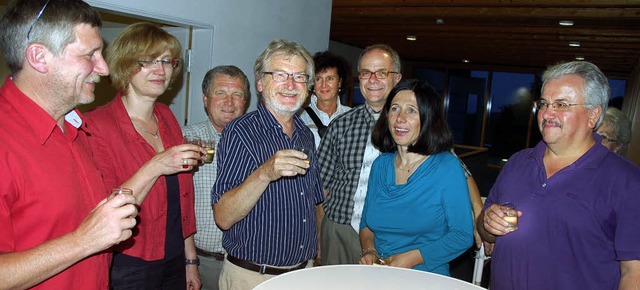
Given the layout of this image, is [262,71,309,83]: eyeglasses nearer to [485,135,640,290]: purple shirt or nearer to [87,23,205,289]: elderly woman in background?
[87,23,205,289]: elderly woman in background

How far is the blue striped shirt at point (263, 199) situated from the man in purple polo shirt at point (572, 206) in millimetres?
866

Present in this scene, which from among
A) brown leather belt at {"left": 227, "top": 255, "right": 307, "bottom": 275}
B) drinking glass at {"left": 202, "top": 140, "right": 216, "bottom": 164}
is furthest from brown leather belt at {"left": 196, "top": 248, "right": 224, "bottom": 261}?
drinking glass at {"left": 202, "top": 140, "right": 216, "bottom": 164}

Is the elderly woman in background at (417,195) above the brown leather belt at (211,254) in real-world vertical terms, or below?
above

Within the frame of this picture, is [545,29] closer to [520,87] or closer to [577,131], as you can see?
[577,131]

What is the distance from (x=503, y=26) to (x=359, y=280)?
19.4 ft

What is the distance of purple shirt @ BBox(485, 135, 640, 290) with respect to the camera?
174 centimetres

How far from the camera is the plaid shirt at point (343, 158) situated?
2.85 metres

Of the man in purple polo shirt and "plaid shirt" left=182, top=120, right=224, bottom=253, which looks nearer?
the man in purple polo shirt

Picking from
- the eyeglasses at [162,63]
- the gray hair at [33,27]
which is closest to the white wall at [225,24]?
the eyeglasses at [162,63]

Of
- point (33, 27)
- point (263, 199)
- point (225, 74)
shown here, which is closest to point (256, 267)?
point (263, 199)

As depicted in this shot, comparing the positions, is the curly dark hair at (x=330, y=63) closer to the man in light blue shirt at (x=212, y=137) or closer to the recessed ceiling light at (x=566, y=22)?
the man in light blue shirt at (x=212, y=137)

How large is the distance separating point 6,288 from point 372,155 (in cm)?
202

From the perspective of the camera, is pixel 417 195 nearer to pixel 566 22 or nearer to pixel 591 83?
pixel 591 83

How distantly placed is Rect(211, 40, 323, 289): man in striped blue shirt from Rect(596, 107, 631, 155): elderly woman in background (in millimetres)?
2152
